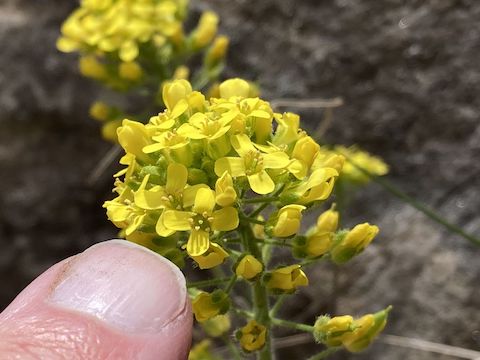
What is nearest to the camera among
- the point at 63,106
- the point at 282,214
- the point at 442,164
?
the point at 282,214

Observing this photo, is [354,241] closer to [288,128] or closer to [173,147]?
[288,128]

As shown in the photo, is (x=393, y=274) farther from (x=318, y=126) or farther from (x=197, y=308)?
(x=197, y=308)

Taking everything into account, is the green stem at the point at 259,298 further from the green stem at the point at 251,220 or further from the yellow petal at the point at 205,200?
the yellow petal at the point at 205,200

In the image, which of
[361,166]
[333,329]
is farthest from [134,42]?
[333,329]

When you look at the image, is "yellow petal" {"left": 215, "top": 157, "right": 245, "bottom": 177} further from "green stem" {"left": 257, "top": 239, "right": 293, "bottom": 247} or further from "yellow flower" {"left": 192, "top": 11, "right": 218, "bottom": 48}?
"yellow flower" {"left": 192, "top": 11, "right": 218, "bottom": 48}

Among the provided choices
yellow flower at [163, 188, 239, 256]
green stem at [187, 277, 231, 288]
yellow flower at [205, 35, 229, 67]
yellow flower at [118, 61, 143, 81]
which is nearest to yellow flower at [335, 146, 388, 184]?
yellow flower at [205, 35, 229, 67]

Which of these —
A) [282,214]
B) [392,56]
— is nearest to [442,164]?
[392,56]
